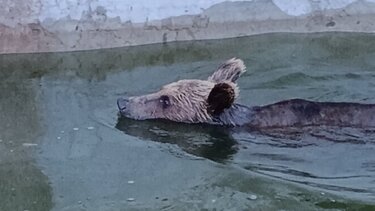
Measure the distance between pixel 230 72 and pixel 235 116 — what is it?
14.9 inches

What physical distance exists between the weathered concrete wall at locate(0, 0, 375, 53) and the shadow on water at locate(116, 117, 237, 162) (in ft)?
6.08

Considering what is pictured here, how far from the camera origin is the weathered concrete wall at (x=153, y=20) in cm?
898

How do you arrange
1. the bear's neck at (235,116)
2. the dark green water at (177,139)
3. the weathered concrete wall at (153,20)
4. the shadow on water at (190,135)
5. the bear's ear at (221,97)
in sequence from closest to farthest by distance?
the dark green water at (177,139) < the shadow on water at (190,135) < the bear's ear at (221,97) < the bear's neck at (235,116) < the weathered concrete wall at (153,20)

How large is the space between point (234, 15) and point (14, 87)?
2.59m

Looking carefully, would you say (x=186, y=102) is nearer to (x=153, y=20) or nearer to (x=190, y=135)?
(x=190, y=135)

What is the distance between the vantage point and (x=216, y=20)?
376 inches

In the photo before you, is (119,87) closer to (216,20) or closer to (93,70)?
(93,70)

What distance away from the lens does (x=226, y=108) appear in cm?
751

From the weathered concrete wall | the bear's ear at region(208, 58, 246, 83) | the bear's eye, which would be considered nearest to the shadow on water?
the bear's eye

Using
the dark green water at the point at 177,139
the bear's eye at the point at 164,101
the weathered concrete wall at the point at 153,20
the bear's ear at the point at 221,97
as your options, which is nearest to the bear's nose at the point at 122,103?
the dark green water at the point at 177,139

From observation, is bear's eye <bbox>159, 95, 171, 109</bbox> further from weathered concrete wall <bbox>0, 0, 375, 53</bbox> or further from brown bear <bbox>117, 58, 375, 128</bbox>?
weathered concrete wall <bbox>0, 0, 375, 53</bbox>

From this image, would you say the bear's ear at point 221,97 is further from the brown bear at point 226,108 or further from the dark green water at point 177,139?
the dark green water at point 177,139

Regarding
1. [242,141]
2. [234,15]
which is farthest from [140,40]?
[242,141]

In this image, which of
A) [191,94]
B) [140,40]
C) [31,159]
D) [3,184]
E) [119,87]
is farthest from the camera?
[140,40]
